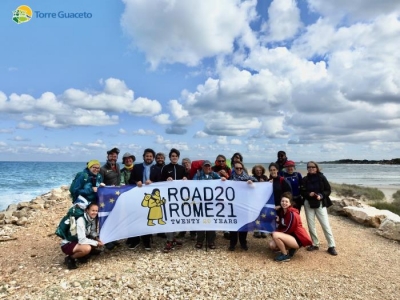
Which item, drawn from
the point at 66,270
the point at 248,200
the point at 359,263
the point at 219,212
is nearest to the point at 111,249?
the point at 66,270

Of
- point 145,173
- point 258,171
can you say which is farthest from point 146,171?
point 258,171

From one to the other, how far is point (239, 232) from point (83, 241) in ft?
11.5

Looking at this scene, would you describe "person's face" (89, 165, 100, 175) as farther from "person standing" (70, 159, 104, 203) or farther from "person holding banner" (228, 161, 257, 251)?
"person holding banner" (228, 161, 257, 251)

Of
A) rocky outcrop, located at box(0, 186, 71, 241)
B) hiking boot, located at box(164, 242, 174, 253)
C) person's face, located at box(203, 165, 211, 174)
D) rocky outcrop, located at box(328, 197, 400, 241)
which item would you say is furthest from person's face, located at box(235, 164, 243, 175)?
rocky outcrop, located at box(0, 186, 71, 241)

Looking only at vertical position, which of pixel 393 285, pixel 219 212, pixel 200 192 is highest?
pixel 200 192

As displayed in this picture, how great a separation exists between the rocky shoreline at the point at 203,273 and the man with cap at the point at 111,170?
1.61 meters

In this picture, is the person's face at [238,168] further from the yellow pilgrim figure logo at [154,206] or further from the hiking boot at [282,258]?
the hiking boot at [282,258]

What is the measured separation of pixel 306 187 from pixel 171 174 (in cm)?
324

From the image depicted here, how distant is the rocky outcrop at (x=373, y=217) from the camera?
8.71 metres

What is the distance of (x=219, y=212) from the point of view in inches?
274

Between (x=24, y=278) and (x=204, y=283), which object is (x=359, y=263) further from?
(x=24, y=278)

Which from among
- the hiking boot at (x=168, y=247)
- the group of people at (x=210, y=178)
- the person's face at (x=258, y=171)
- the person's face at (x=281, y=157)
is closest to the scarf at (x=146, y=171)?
the group of people at (x=210, y=178)

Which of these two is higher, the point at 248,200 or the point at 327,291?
the point at 248,200

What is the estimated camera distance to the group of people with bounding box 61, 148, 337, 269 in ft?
20.7
